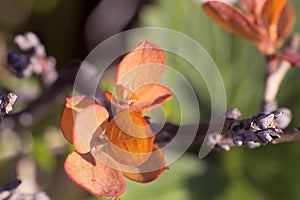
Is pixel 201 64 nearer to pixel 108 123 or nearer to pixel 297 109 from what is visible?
pixel 297 109

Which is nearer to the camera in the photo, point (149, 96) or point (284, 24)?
point (149, 96)

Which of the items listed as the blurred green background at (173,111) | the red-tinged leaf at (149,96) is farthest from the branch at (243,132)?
the blurred green background at (173,111)

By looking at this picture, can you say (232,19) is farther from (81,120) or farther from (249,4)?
(81,120)

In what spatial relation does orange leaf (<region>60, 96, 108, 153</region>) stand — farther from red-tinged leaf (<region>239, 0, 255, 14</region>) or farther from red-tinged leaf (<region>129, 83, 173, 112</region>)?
red-tinged leaf (<region>239, 0, 255, 14</region>)

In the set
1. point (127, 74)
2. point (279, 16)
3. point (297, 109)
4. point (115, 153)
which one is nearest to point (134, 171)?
point (115, 153)


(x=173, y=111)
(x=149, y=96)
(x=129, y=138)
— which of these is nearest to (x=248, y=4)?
(x=149, y=96)

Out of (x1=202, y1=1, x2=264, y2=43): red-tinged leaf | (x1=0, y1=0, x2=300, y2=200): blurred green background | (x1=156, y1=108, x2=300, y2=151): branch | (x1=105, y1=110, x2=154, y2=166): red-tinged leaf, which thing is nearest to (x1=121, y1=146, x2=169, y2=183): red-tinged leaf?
(x1=105, y1=110, x2=154, y2=166): red-tinged leaf
